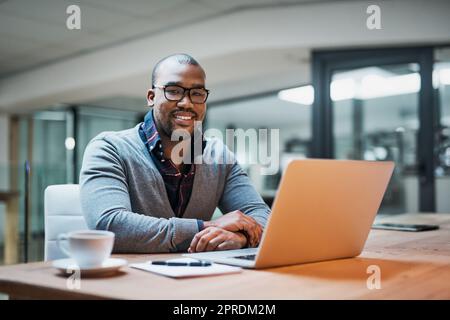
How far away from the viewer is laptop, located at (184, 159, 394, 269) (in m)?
0.92

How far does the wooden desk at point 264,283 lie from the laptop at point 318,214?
0.04 metres

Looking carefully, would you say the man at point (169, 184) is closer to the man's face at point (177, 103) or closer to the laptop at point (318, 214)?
the man's face at point (177, 103)

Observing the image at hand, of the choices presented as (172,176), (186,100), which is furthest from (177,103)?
(172,176)

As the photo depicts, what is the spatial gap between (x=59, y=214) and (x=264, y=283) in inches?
33.2

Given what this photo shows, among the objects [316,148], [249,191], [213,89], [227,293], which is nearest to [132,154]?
[249,191]

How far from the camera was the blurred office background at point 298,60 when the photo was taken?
409 cm

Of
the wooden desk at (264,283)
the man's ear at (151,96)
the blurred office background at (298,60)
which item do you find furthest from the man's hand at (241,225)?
the blurred office background at (298,60)

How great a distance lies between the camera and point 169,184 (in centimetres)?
154

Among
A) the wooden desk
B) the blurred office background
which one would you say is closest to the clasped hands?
the wooden desk

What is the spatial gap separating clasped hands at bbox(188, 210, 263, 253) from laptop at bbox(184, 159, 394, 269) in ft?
0.16

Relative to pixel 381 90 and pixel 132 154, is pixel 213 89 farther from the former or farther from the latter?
pixel 132 154

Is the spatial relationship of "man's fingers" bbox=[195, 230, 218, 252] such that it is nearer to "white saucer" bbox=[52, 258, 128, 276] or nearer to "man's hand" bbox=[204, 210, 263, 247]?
"man's hand" bbox=[204, 210, 263, 247]
